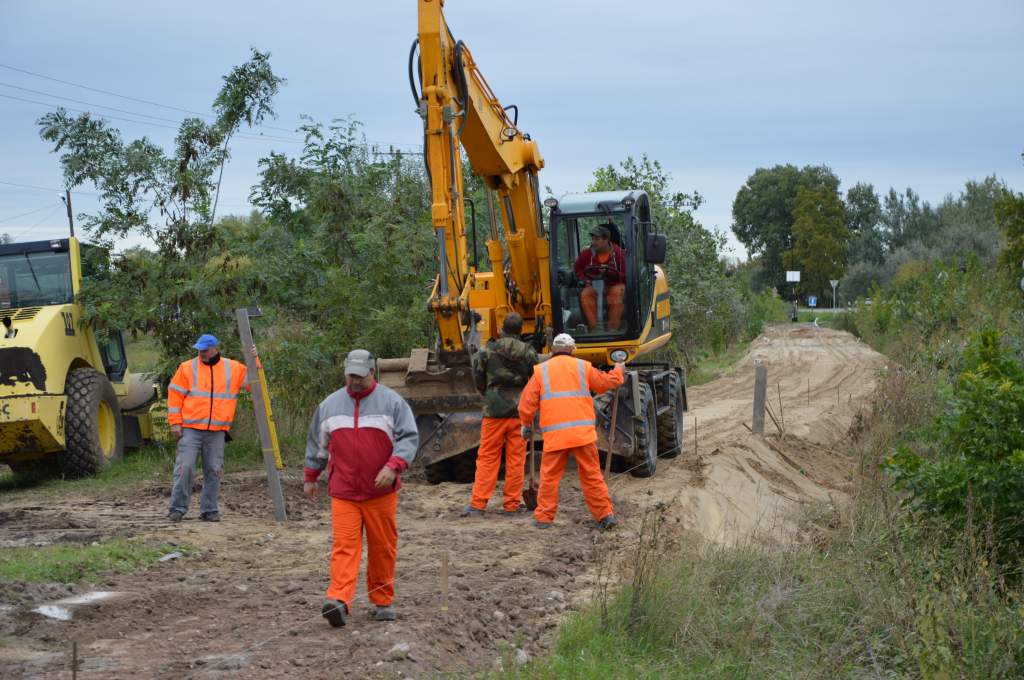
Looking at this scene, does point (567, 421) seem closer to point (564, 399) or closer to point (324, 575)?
point (564, 399)

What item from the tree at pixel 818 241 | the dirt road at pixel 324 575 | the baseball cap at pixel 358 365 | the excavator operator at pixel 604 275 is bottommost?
the dirt road at pixel 324 575

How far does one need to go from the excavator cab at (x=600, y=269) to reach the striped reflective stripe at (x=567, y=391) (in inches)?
126

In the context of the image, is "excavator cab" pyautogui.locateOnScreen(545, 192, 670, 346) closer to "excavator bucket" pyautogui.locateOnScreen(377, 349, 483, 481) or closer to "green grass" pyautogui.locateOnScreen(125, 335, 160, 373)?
"excavator bucket" pyautogui.locateOnScreen(377, 349, 483, 481)

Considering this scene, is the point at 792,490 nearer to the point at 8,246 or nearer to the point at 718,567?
the point at 718,567

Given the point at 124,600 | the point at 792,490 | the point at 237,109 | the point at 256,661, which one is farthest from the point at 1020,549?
the point at 237,109

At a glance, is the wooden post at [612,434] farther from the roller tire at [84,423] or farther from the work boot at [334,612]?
the roller tire at [84,423]

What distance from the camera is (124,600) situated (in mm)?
7770

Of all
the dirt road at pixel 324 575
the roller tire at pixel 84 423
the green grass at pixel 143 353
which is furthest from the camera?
the green grass at pixel 143 353

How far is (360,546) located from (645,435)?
5.69 meters

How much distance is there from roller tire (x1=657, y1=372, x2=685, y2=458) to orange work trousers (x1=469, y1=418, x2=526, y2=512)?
3.67 m

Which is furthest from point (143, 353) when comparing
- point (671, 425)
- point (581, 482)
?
point (581, 482)

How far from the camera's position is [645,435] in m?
12.4

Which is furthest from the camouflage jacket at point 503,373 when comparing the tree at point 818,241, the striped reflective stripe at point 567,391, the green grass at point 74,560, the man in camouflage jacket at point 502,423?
the tree at point 818,241

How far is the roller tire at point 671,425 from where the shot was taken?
46.9ft
